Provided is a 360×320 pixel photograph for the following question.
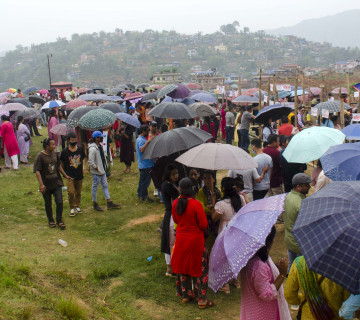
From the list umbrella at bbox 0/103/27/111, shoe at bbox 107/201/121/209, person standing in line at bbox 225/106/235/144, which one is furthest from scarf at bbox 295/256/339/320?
umbrella at bbox 0/103/27/111

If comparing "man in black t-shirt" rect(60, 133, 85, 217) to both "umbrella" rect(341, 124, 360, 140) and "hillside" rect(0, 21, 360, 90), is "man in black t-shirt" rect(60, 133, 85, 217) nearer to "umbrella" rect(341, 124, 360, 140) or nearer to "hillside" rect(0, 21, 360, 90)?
"umbrella" rect(341, 124, 360, 140)

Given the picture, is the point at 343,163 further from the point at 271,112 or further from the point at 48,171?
the point at 271,112

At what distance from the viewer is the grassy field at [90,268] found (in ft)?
14.2

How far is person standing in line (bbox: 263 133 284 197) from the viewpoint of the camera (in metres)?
6.77

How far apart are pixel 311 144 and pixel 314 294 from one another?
3184 millimetres

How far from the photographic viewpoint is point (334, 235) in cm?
244

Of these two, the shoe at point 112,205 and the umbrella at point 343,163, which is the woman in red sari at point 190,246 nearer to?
the umbrella at point 343,163

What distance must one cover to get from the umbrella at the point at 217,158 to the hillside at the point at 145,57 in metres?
110

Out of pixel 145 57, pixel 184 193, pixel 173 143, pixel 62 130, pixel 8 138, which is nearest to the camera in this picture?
pixel 184 193

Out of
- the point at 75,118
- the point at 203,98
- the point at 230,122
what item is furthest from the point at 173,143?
the point at 203,98

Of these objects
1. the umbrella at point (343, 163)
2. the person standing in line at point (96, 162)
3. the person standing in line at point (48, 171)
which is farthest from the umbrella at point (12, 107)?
the umbrella at point (343, 163)

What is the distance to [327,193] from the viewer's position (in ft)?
9.11

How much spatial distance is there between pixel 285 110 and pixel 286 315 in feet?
22.5

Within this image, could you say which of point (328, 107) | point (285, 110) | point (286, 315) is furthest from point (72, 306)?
point (328, 107)
